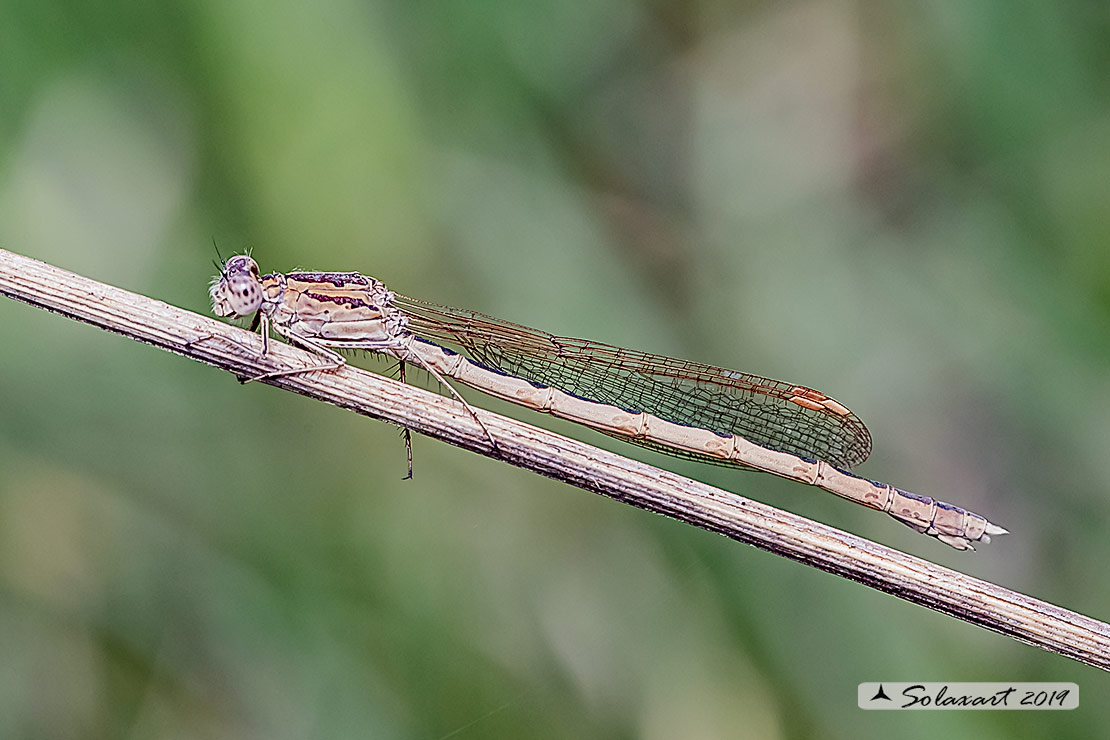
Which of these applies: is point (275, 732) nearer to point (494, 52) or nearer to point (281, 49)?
point (281, 49)

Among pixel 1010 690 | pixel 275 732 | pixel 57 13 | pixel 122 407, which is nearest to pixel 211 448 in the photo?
pixel 122 407

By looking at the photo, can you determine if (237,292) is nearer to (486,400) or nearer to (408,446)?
(408,446)

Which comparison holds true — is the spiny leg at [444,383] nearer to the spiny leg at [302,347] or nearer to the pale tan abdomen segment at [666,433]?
the pale tan abdomen segment at [666,433]

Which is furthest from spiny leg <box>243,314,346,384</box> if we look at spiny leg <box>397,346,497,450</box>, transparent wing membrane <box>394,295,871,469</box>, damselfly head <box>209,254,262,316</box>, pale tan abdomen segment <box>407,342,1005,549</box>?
transparent wing membrane <box>394,295,871,469</box>

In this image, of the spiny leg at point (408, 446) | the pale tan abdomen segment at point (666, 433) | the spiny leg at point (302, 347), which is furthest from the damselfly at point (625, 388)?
the spiny leg at point (408, 446)

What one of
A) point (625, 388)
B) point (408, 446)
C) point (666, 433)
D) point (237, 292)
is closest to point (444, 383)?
point (408, 446)

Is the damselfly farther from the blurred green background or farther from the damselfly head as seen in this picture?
the blurred green background
